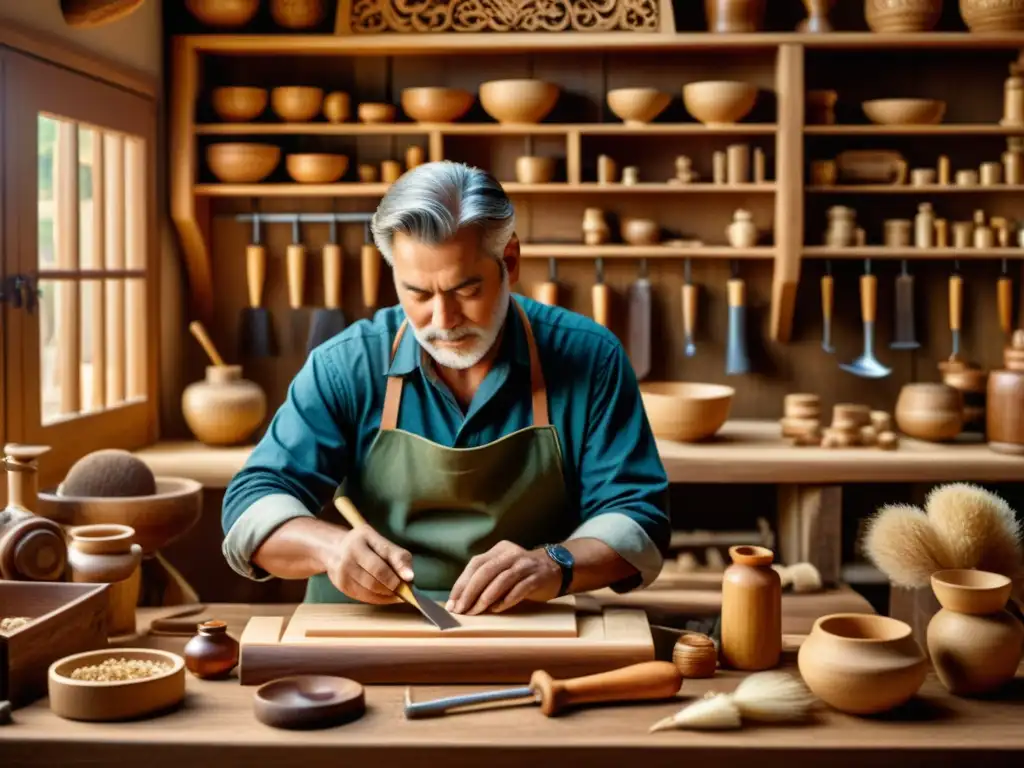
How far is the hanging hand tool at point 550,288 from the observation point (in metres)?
4.73

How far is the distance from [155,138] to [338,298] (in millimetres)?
879

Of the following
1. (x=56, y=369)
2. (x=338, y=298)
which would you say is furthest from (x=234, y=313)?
(x=56, y=369)

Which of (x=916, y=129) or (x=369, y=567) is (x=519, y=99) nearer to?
(x=916, y=129)

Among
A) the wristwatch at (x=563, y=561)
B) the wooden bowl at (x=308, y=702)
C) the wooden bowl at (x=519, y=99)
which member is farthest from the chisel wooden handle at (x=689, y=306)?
the wooden bowl at (x=308, y=702)

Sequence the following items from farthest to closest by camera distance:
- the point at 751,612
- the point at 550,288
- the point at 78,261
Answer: the point at 550,288 → the point at 78,261 → the point at 751,612

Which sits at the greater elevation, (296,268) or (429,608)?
(296,268)

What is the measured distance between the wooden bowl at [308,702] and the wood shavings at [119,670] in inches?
6.4

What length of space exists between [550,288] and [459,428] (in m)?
2.39

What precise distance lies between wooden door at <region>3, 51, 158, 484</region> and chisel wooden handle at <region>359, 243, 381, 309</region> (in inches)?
30.1

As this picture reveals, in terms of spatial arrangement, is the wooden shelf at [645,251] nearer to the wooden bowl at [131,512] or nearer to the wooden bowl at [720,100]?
the wooden bowl at [720,100]

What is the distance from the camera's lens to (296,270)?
15.8 ft

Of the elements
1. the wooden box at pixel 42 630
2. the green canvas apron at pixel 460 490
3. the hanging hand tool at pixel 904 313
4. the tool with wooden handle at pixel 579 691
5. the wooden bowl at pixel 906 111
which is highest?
the wooden bowl at pixel 906 111

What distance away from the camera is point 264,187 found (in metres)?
4.62

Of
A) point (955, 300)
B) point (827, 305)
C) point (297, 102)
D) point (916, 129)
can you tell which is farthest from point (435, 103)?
point (955, 300)
